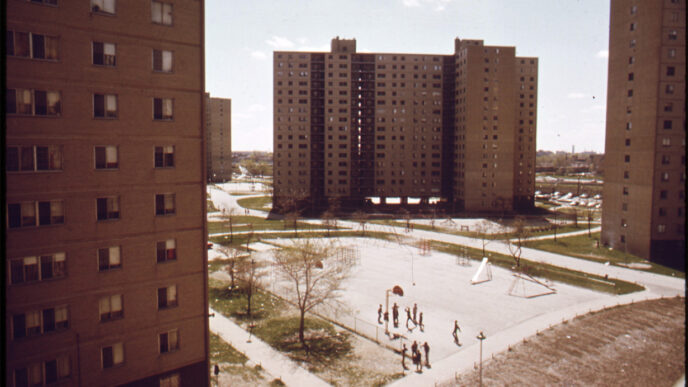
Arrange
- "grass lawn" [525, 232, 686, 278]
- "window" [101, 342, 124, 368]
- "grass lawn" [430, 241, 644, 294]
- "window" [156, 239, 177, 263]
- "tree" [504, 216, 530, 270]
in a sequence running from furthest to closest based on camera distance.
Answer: "tree" [504, 216, 530, 270], "grass lawn" [525, 232, 686, 278], "grass lawn" [430, 241, 644, 294], "window" [156, 239, 177, 263], "window" [101, 342, 124, 368]

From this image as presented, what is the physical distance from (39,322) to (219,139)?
157492mm

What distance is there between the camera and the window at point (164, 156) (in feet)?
55.4

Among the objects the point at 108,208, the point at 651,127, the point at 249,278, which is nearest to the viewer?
the point at 108,208

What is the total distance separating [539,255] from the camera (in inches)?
1982

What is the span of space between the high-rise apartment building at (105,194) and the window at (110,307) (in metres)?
0.04

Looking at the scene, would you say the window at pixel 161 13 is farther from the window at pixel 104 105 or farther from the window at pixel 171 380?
the window at pixel 171 380

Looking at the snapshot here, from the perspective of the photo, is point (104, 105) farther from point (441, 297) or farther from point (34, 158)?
point (441, 297)

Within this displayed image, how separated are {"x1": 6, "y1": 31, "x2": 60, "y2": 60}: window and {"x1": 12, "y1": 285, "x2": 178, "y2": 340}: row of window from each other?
8568 mm

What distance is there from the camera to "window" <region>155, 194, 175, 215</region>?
56.2 ft

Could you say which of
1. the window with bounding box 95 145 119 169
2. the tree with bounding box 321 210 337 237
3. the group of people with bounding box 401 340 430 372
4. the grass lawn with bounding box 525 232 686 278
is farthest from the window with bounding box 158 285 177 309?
the grass lawn with bounding box 525 232 686 278

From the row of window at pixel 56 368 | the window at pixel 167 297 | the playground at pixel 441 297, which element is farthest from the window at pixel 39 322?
the playground at pixel 441 297

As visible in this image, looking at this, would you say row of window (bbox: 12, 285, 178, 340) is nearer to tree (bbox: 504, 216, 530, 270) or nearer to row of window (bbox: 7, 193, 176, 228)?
row of window (bbox: 7, 193, 176, 228)

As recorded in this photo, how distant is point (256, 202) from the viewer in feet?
328

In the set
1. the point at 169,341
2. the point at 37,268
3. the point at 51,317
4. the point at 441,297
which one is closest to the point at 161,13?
the point at 37,268
